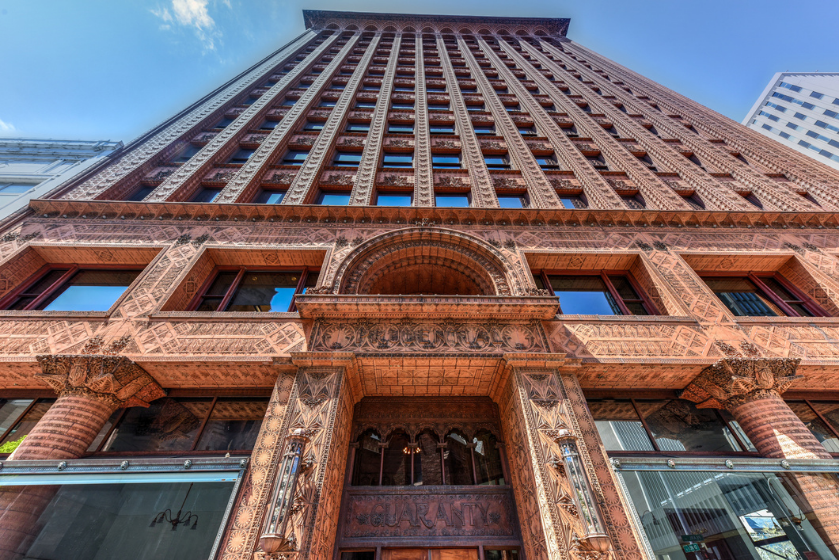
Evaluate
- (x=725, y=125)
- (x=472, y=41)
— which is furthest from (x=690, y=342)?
(x=472, y=41)

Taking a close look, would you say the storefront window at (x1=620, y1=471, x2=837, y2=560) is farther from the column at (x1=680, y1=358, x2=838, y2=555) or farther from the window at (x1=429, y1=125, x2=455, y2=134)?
the window at (x1=429, y1=125, x2=455, y2=134)

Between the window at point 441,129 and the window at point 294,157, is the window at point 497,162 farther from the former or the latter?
the window at point 294,157

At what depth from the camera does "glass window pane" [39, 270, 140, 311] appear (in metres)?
10.3

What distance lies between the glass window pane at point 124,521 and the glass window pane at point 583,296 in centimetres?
1007

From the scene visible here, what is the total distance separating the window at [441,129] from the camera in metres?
21.9

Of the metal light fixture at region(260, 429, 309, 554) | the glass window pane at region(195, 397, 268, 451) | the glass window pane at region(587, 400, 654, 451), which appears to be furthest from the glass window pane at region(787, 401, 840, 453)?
the glass window pane at region(195, 397, 268, 451)

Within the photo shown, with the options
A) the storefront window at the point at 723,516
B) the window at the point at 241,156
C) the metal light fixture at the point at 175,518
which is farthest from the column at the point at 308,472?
the window at the point at 241,156

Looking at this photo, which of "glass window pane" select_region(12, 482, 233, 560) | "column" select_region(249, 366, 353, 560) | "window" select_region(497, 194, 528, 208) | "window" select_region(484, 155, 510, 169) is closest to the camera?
"column" select_region(249, 366, 353, 560)

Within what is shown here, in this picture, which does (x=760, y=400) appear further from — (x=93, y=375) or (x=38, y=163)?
(x=38, y=163)

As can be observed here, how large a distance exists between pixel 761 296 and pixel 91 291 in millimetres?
22204

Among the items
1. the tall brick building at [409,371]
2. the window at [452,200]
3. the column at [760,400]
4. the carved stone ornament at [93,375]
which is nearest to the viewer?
the tall brick building at [409,371]

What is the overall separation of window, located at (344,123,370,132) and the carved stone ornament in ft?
60.3

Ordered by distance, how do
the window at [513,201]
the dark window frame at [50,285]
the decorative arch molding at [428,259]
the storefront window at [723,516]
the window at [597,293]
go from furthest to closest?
1. the window at [513,201]
2. the window at [597,293]
3. the decorative arch molding at [428,259]
4. the dark window frame at [50,285]
5. the storefront window at [723,516]

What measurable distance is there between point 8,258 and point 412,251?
12330 millimetres
